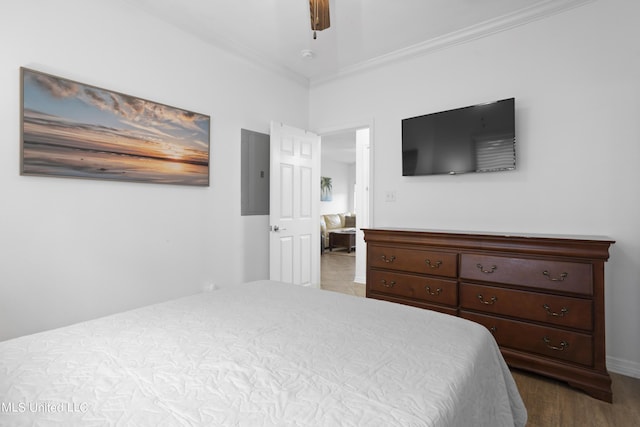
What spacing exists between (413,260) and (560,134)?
4.90 feet

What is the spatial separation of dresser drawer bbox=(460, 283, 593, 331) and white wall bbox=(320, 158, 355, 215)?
6685 mm

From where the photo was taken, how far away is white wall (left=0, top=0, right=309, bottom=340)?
6.54 ft

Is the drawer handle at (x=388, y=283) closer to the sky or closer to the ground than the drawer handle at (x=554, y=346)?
closer to the sky

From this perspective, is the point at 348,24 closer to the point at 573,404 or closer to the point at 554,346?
the point at 554,346

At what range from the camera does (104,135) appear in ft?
7.65

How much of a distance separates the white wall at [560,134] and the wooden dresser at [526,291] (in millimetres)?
502

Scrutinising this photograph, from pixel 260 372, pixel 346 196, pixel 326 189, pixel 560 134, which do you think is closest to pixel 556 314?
pixel 560 134

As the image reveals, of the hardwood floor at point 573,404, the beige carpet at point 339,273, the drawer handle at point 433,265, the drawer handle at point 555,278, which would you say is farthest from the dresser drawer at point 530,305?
the beige carpet at point 339,273

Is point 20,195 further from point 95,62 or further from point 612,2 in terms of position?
point 612,2

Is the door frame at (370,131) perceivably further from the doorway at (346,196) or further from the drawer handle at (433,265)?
the drawer handle at (433,265)

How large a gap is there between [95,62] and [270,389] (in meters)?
2.59

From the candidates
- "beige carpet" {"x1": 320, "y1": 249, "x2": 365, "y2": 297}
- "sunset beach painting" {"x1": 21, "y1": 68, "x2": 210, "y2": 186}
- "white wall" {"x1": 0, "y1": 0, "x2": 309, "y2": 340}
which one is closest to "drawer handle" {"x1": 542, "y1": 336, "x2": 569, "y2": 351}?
"beige carpet" {"x1": 320, "y1": 249, "x2": 365, "y2": 297}

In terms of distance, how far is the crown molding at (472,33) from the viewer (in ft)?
8.16

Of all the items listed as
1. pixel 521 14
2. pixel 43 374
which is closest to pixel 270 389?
pixel 43 374
